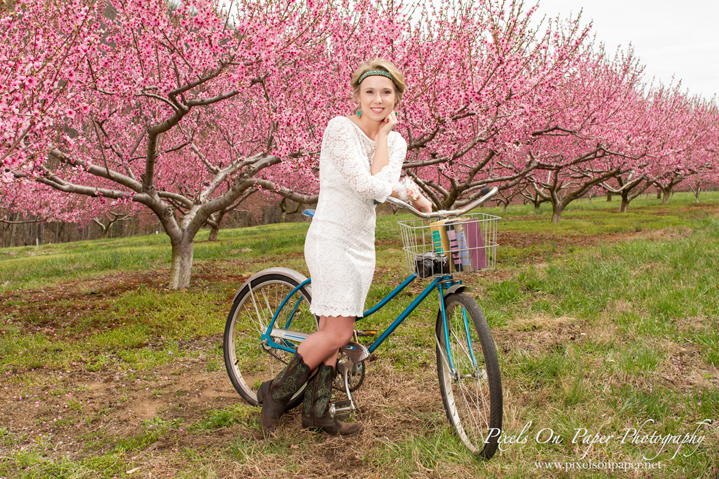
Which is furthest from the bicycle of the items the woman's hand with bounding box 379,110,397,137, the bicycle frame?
the woman's hand with bounding box 379,110,397,137

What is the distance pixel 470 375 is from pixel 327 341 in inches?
33.8

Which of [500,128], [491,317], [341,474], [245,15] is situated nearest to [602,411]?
[341,474]

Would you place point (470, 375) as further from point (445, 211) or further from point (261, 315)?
point (261, 315)

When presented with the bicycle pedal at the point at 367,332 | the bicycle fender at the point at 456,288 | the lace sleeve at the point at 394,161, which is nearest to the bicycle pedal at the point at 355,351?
the bicycle pedal at the point at 367,332

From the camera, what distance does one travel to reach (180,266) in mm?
7473

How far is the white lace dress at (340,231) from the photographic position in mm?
2637

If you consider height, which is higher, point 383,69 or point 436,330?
point 383,69

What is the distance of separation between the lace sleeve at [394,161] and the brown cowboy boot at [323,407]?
1221mm

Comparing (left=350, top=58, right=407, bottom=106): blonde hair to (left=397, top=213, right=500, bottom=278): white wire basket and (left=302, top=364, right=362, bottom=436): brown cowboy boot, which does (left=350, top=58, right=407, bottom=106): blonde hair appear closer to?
(left=397, top=213, right=500, bottom=278): white wire basket

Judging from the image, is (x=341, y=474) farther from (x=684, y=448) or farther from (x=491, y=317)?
(x=491, y=317)

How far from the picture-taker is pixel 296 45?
696 cm

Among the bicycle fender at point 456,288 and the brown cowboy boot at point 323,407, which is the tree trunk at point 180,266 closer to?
the brown cowboy boot at point 323,407

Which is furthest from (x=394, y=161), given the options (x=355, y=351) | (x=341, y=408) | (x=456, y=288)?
(x=341, y=408)

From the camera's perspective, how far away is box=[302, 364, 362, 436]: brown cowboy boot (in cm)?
286
